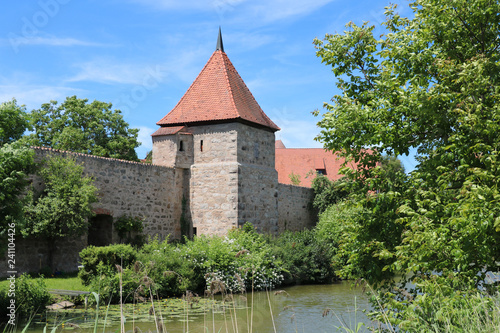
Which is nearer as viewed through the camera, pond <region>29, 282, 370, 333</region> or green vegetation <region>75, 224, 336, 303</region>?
pond <region>29, 282, 370, 333</region>

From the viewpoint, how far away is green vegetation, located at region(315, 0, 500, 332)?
17.8 ft

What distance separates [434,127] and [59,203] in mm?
10953

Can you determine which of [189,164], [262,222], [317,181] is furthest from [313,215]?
[189,164]

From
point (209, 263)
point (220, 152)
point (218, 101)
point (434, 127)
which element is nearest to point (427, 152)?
point (434, 127)

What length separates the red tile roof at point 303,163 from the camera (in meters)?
37.3

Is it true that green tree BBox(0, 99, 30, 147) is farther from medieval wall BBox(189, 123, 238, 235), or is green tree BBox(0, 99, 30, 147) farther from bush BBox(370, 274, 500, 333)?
medieval wall BBox(189, 123, 238, 235)

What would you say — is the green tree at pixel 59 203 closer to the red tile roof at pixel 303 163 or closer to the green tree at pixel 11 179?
the green tree at pixel 11 179

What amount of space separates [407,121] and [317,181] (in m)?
19.0

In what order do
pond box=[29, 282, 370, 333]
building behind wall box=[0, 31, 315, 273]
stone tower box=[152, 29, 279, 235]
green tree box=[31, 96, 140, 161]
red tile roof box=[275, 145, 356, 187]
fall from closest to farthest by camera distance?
pond box=[29, 282, 370, 333] → building behind wall box=[0, 31, 315, 273] → stone tower box=[152, 29, 279, 235] → green tree box=[31, 96, 140, 161] → red tile roof box=[275, 145, 356, 187]

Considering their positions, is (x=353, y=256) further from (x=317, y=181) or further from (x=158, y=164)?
(x=317, y=181)

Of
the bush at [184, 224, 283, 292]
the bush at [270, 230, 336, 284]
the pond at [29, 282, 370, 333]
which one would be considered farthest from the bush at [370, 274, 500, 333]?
the bush at [270, 230, 336, 284]

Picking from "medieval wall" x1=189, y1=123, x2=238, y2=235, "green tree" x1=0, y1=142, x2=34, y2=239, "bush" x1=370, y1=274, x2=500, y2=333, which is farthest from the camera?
"medieval wall" x1=189, y1=123, x2=238, y2=235

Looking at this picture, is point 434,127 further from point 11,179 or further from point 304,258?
point 304,258

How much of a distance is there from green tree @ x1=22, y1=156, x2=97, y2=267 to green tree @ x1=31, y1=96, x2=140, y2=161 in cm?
1342
